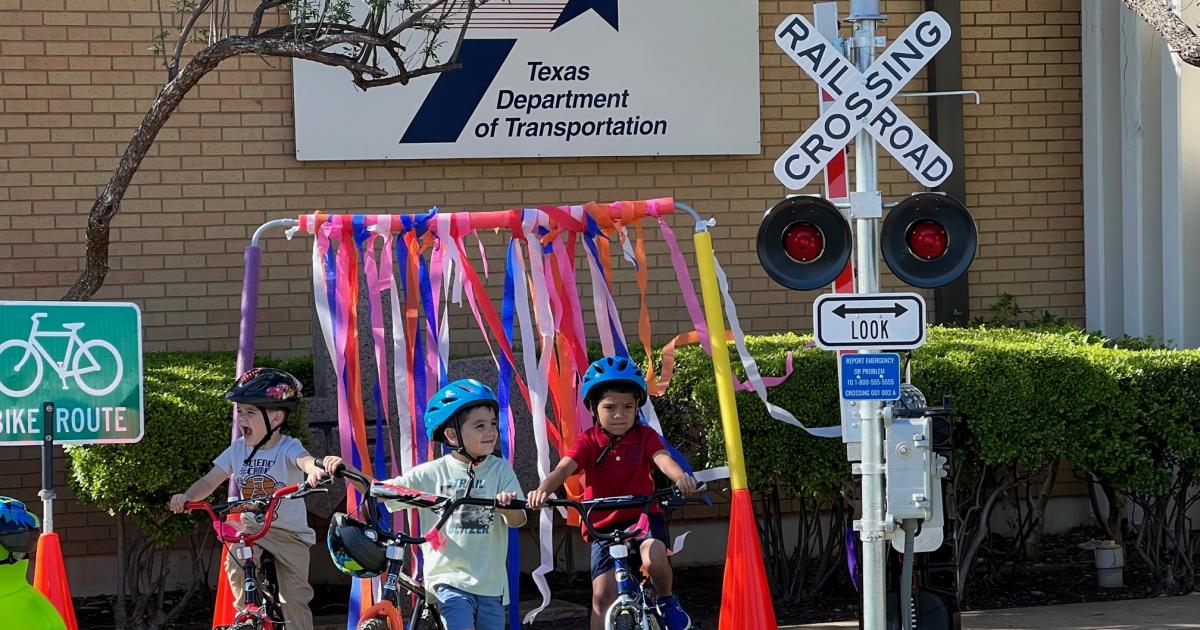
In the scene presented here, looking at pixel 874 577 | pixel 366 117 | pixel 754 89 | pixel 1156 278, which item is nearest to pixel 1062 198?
pixel 1156 278

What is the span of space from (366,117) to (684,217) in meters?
2.21

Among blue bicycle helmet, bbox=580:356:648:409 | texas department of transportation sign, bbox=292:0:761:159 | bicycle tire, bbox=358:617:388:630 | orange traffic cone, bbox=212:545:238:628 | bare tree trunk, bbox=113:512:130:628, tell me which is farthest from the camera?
texas department of transportation sign, bbox=292:0:761:159

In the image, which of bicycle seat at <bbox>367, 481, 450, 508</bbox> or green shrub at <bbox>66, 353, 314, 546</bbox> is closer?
bicycle seat at <bbox>367, 481, 450, 508</bbox>

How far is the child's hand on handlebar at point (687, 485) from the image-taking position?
5680mm

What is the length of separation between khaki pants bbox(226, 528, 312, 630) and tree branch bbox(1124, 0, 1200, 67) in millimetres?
5225

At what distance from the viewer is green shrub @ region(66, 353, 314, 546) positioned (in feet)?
23.5

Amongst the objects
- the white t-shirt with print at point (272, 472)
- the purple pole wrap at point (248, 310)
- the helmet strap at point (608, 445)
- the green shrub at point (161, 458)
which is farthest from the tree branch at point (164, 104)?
the helmet strap at point (608, 445)

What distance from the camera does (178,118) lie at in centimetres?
909

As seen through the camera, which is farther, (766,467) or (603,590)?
(766,467)

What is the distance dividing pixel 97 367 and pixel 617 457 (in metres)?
2.37

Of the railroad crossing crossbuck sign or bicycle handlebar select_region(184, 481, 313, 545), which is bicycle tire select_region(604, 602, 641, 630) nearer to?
bicycle handlebar select_region(184, 481, 313, 545)

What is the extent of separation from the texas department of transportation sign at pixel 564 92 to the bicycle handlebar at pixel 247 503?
3.60 metres

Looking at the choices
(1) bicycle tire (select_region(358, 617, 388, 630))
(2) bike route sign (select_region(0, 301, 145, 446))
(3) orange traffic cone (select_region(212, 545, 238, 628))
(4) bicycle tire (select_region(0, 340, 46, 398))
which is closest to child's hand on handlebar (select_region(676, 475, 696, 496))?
(1) bicycle tire (select_region(358, 617, 388, 630))

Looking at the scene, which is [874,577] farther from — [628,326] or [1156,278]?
[1156,278]
